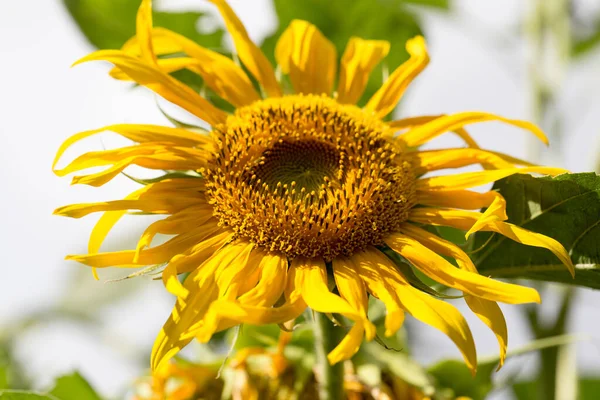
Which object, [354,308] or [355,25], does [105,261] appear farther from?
[355,25]

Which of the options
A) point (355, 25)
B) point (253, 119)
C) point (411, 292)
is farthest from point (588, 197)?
point (355, 25)

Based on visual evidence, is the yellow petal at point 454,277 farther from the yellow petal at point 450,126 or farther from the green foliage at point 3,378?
the green foliage at point 3,378

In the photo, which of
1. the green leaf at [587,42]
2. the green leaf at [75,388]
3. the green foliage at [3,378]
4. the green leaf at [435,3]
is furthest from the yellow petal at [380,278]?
the green leaf at [587,42]

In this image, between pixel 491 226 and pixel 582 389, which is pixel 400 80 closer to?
pixel 491 226

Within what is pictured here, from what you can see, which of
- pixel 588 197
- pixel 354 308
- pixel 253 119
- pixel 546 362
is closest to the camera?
pixel 354 308

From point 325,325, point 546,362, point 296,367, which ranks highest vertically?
point 325,325

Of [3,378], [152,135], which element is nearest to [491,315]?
[152,135]

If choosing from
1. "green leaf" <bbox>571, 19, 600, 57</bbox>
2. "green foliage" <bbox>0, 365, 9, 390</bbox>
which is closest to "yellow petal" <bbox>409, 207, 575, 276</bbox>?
"green foliage" <bbox>0, 365, 9, 390</bbox>

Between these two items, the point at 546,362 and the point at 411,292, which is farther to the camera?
the point at 546,362
